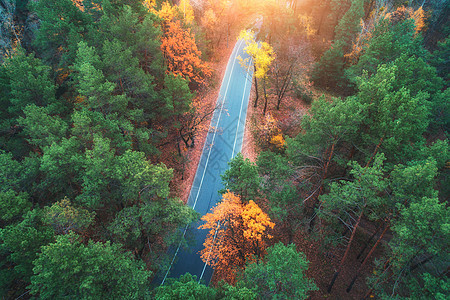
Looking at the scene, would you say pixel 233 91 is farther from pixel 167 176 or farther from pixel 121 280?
pixel 121 280

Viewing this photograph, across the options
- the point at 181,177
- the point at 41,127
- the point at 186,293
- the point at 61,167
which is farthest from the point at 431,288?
the point at 41,127

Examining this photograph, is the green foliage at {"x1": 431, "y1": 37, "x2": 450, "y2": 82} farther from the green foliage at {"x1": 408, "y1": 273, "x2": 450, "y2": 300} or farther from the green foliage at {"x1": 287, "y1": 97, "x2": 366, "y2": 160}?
the green foliage at {"x1": 408, "y1": 273, "x2": 450, "y2": 300}

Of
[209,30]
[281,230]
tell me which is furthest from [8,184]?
[209,30]

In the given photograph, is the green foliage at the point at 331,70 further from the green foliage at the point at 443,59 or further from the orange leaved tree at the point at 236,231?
the orange leaved tree at the point at 236,231

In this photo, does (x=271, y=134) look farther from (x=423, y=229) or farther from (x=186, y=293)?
(x=186, y=293)

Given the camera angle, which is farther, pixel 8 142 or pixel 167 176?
pixel 8 142

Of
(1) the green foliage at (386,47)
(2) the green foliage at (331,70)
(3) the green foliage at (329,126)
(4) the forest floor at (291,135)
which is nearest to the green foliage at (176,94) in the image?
(4) the forest floor at (291,135)
